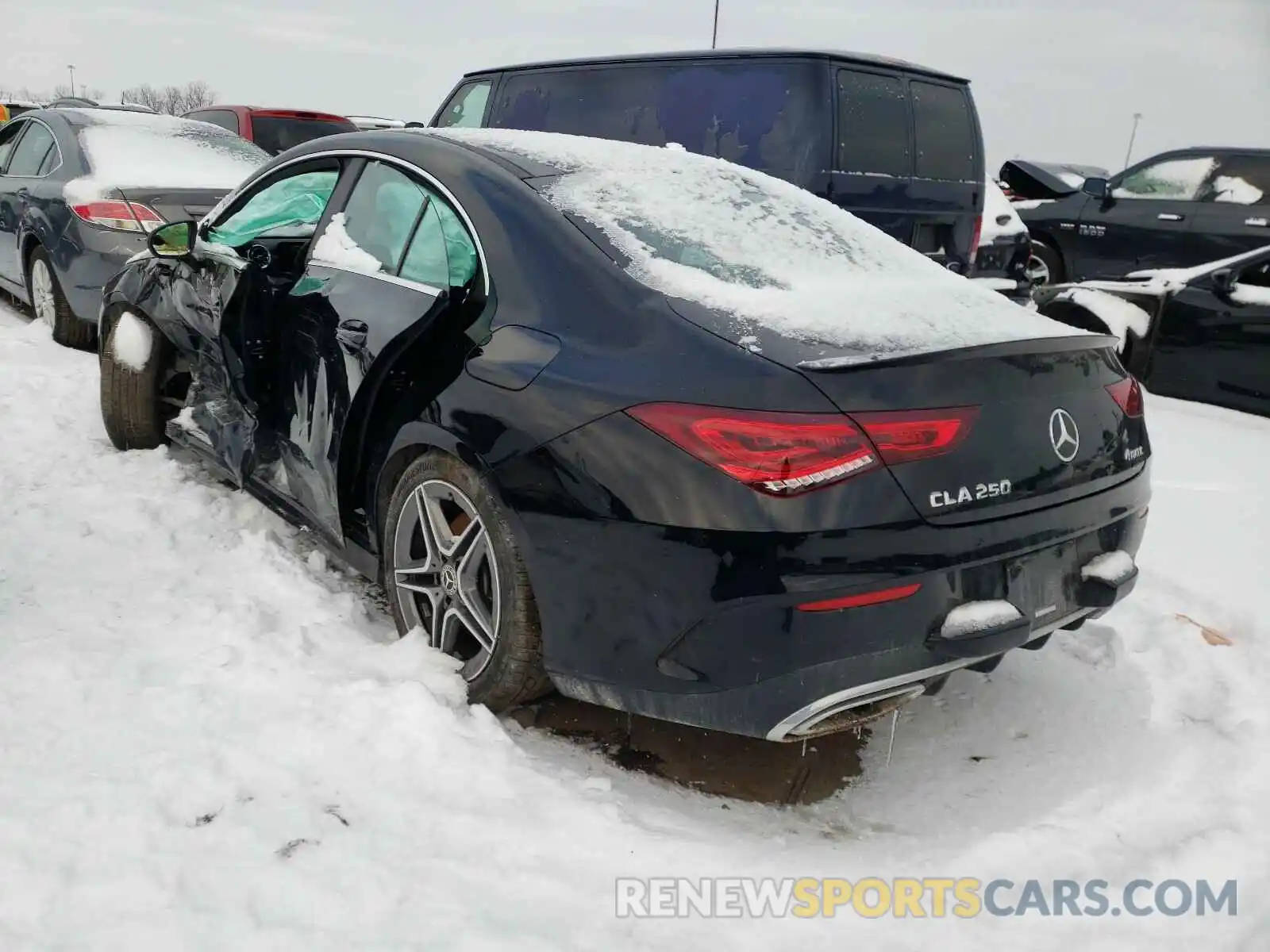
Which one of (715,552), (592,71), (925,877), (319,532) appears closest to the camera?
(715,552)

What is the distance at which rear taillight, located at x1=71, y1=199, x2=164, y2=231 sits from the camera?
5.94 m

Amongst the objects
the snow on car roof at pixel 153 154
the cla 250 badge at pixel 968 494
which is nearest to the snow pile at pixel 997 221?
the snow on car roof at pixel 153 154

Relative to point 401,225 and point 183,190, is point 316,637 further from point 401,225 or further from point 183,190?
point 183,190

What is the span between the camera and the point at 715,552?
2008 millimetres

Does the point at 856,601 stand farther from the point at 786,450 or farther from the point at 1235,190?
the point at 1235,190

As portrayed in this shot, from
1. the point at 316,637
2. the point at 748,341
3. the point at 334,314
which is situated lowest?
the point at 316,637

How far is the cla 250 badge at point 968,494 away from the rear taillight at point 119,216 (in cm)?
543

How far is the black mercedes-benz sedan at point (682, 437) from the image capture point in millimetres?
2002

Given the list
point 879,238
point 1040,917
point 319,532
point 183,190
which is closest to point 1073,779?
point 1040,917

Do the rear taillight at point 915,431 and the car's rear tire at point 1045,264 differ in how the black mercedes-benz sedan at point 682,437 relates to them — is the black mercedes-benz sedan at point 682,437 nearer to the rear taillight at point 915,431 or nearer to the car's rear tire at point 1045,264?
the rear taillight at point 915,431

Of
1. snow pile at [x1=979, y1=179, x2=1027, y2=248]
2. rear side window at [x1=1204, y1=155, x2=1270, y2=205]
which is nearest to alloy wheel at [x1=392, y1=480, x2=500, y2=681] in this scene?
snow pile at [x1=979, y1=179, x2=1027, y2=248]

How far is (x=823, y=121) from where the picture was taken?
5820 millimetres

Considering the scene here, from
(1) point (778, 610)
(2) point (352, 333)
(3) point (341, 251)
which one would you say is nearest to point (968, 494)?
(1) point (778, 610)

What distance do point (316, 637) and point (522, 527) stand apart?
988mm
